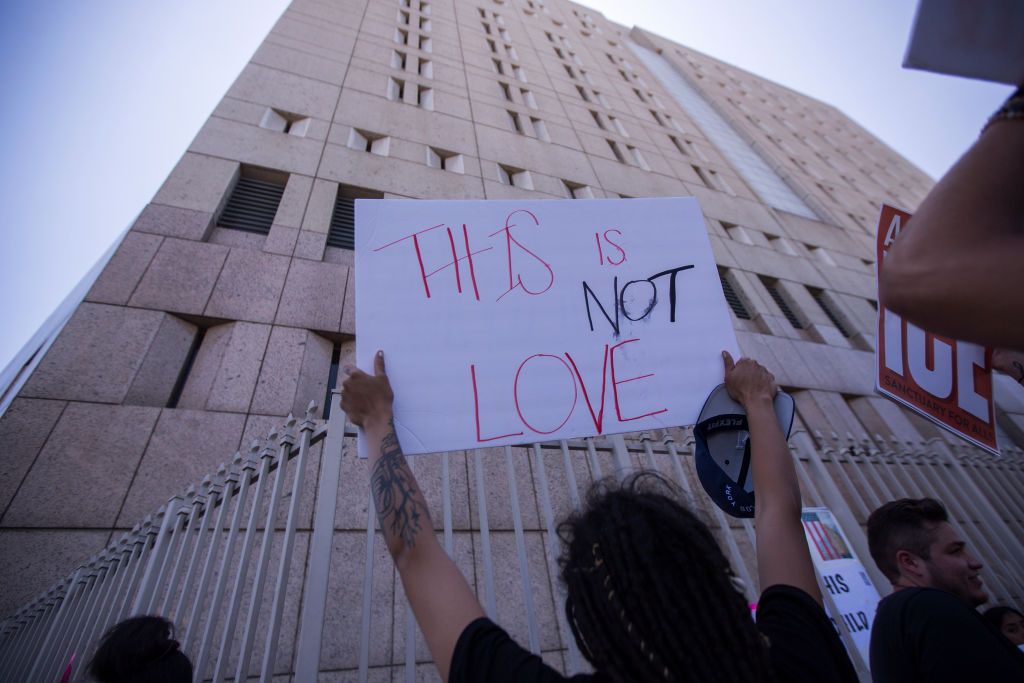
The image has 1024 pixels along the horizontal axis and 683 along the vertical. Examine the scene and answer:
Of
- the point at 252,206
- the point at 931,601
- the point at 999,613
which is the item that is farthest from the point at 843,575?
the point at 252,206

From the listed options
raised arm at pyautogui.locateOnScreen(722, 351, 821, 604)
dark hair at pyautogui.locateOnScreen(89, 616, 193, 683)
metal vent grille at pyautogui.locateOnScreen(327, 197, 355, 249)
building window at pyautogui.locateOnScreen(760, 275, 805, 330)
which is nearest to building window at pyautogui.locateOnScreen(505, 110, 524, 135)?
metal vent grille at pyautogui.locateOnScreen(327, 197, 355, 249)

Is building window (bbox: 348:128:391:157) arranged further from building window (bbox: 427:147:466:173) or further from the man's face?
the man's face

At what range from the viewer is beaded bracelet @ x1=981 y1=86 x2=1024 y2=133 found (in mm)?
772

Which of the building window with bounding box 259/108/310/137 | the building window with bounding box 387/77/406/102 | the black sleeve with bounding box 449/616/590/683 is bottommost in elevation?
the black sleeve with bounding box 449/616/590/683

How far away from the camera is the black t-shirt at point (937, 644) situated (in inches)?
59.8

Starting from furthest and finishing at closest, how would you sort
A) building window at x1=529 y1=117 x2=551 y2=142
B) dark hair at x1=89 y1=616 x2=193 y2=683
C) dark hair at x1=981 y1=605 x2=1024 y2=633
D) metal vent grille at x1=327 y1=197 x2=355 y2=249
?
building window at x1=529 y1=117 x2=551 y2=142 → metal vent grille at x1=327 y1=197 x2=355 y2=249 → dark hair at x1=981 y1=605 x2=1024 y2=633 → dark hair at x1=89 y1=616 x2=193 y2=683

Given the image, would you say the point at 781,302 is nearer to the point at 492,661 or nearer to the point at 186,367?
the point at 186,367

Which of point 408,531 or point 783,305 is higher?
point 783,305

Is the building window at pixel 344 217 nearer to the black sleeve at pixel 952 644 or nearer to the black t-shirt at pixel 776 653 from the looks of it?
the black t-shirt at pixel 776 653

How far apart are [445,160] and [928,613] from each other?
9.68 m

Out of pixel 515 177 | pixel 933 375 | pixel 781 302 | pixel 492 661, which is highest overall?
pixel 515 177

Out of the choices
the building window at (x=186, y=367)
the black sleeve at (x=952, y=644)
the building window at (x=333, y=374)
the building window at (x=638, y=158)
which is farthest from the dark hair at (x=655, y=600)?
the building window at (x=638, y=158)

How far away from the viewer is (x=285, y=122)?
27.7 ft

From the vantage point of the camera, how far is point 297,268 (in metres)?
6.21
